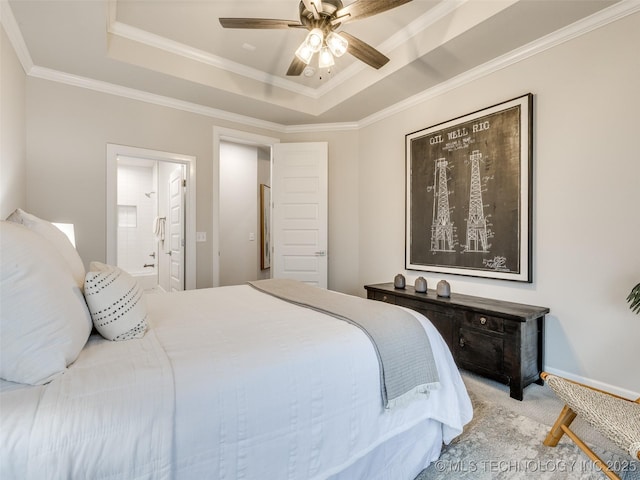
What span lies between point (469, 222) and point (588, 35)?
5.06ft

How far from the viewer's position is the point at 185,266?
369cm

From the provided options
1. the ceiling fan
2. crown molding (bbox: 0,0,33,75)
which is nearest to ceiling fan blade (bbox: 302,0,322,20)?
the ceiling fan

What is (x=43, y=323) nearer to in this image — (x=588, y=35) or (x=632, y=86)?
(x=632, y=86)

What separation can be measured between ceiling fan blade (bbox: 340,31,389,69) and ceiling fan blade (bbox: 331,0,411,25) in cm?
15

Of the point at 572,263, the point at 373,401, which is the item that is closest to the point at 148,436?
the point at 373,401

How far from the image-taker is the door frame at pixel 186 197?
10.4 feet

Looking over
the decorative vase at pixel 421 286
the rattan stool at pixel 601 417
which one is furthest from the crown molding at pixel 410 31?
the rattan stool at pixel 601 417

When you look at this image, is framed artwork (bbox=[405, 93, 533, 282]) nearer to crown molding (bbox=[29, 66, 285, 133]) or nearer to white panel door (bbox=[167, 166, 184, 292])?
crown molding (bbox=[29, 66, 285, 133])

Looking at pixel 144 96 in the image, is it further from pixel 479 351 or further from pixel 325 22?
pixel 479 351

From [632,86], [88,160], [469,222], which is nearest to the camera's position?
[632,86]

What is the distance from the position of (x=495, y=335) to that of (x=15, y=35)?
4204mm

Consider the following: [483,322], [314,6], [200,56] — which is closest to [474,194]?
[483,322]

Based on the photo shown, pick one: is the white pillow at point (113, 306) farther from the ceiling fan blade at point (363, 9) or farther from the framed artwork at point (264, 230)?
the framed artwork at point (264, 230)

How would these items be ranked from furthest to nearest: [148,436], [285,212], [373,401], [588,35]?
[285,212]
[588,35]
[373,401]
[148,436]
